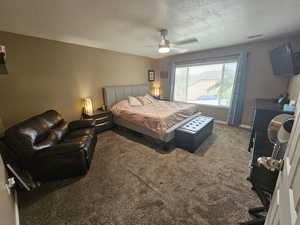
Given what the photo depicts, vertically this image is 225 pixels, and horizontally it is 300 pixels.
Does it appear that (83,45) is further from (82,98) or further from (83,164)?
(83,164)

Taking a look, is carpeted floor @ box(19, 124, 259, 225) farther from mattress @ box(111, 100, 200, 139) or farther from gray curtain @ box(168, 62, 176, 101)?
gray curtain @ box(168, 62, 176, 101)

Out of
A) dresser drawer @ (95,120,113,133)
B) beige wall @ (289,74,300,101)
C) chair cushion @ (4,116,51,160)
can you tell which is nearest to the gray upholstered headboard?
dresser drawer @ (95,120,113,133)

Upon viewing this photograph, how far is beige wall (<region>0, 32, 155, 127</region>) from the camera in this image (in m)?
2.36

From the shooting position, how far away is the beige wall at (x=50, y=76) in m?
2.36

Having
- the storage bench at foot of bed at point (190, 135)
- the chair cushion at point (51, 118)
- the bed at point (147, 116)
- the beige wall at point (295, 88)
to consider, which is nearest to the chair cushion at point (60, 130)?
the chair cushion at point (51, 118)

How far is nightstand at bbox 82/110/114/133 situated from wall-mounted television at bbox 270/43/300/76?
4.16 m

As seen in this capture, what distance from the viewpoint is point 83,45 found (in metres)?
3.24

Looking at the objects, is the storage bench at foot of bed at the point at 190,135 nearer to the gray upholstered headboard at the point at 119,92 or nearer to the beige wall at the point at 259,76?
the beige wall at the point at 259,76

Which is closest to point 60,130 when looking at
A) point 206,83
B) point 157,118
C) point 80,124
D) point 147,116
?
point 80,124

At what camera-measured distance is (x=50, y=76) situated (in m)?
2.82

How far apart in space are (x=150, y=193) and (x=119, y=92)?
3282 mm

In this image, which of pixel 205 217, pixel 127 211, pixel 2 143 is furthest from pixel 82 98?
pixel 205 217

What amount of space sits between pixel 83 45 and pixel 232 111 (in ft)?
15.6

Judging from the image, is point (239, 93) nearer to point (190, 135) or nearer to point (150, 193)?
point (190, 135)
